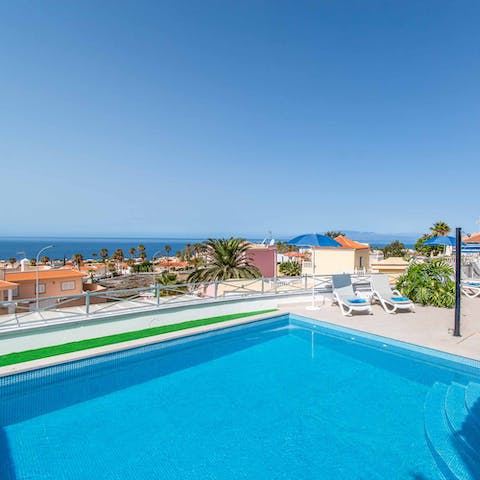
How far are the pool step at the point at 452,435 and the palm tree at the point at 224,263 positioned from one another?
42.1 feet

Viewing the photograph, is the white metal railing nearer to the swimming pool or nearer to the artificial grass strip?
the artificial grass strip

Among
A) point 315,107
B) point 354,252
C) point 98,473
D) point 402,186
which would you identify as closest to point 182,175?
point 315,107

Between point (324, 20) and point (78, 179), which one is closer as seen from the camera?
point (324, 20)

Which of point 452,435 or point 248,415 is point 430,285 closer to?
point 452,435

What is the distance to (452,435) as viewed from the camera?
364cm

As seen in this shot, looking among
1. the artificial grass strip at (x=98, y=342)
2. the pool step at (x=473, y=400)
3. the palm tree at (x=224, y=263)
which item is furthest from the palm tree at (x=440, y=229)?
the pool step at (x=473, y=400)

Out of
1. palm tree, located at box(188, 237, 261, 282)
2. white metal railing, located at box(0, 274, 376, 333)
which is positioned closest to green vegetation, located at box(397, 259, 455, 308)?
white metal railing, located at box(0, 274, 376, 333)

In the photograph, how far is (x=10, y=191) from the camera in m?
35.8

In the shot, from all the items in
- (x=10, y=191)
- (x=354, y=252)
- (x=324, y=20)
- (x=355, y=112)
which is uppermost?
(x=324, y=20)

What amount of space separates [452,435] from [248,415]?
2434 millimetres

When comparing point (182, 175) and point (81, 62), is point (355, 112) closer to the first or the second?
point (81, 62)

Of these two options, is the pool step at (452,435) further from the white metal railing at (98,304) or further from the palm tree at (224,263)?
the palm tree at (224,263)

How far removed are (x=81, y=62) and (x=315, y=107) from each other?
13330 millimetres

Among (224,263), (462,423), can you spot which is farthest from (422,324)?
(224,263)
